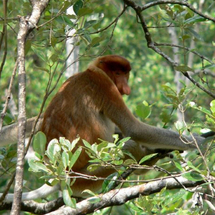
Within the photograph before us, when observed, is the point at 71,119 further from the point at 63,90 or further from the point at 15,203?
the point at 15,203

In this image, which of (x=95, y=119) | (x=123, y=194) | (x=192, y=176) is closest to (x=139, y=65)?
(x=95, y=119)

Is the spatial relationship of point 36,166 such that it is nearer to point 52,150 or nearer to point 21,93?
point 52,150

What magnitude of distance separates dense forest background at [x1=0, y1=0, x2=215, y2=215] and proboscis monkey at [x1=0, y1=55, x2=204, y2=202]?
0.65 feet

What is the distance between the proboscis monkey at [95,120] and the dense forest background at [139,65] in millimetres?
198

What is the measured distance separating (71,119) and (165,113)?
74cm

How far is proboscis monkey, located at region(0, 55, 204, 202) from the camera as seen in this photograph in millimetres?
3312

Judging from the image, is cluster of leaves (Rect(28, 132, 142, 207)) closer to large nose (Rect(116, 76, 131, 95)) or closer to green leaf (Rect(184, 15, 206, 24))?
green leaf (Rect(184, 15, 206, 24))

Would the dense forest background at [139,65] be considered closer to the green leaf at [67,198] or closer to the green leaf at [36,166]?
the green leaf at [36,166]

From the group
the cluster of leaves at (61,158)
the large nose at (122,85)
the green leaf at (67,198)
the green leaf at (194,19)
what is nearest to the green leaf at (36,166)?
the cluster of leaves at (61,158)

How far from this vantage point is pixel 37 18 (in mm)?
1957

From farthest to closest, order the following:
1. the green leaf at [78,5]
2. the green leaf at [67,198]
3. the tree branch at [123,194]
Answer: the green leaf at [78,5] → the tree branch at [123,194] → the green leaf at [67,198]

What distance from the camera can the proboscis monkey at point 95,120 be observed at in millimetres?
3312

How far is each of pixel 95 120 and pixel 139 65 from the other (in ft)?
21.2

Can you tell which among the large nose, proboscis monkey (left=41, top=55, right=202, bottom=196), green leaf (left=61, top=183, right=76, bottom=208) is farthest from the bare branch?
the large nose
